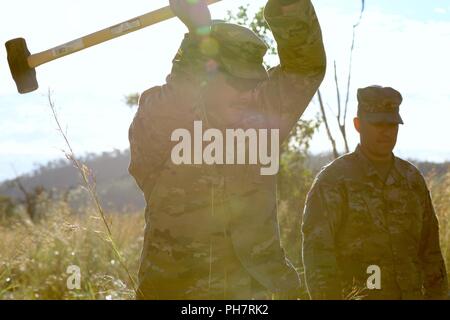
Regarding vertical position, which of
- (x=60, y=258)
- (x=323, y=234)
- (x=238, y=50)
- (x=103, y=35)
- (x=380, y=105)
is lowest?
(x=323, y=234)

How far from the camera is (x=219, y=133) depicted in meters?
3.16

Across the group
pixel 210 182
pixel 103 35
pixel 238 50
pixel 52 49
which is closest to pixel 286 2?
pixel 238 50

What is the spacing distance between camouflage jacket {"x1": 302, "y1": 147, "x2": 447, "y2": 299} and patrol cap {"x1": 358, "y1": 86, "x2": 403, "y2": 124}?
267mm

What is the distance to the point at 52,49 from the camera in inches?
159

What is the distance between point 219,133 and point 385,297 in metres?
1.64

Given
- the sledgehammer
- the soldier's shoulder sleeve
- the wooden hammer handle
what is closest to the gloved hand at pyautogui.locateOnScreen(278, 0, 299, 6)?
the wooden hammer handle

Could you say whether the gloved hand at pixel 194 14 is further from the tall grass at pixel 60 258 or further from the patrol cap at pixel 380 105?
the tall grass at pixel 60 258

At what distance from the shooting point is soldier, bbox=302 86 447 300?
4.16m

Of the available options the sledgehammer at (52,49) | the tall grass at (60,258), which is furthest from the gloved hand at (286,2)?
the tall grass at (60,258)

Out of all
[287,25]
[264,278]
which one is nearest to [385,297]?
[264,278]

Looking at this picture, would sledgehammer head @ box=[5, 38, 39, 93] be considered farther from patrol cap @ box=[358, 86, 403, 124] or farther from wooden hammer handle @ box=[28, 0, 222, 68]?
patrol cap @ box=[358, 86, 403, 124]

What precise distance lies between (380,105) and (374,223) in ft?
2.45

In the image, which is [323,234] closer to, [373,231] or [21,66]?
[373,231]

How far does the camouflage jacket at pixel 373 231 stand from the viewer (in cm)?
418
